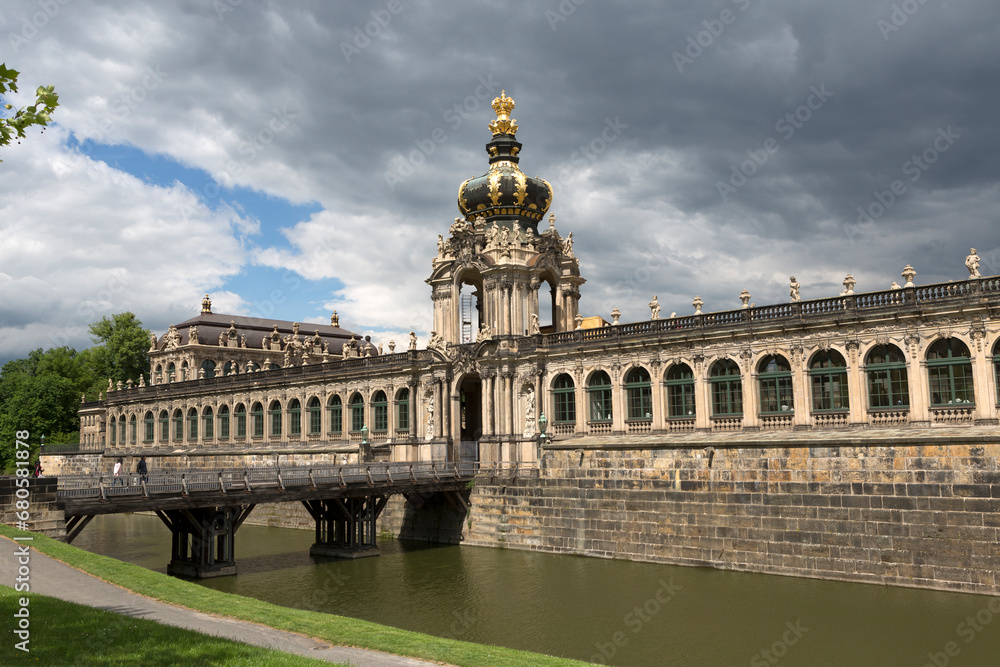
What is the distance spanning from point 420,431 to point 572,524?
14.1m

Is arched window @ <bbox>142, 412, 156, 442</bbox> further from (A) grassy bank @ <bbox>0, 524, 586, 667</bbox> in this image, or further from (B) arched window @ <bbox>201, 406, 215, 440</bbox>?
(A) grassy bank @ <bbox>0, 524, 586, 667</bbox>

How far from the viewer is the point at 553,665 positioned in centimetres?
1500

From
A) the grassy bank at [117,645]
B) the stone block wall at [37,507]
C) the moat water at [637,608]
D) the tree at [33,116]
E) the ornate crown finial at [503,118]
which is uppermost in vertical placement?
the ornate crown finial at [503,118]

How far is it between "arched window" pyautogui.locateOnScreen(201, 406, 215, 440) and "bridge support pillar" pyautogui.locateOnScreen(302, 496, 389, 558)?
29902 millimetres

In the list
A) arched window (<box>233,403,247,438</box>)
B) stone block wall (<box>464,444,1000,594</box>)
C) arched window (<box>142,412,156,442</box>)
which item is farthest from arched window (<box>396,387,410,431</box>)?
arched window (<box>142,412,156,442</box>)

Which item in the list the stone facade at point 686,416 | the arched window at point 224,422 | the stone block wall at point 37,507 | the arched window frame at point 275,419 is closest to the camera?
the stone block wall at point 37,507

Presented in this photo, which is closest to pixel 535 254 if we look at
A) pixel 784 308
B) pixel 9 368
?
pixel 784 308

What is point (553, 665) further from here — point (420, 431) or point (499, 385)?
point (420, 431)

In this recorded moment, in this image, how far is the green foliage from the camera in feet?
274

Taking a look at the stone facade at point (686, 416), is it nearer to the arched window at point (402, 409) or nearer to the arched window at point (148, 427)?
the arched window at point (402, 409)

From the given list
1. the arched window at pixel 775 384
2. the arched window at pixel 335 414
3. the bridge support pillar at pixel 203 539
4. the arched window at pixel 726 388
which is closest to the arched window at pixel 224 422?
the arched window at pixel 335 414

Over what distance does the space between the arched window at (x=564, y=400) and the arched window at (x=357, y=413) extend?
51.9ft

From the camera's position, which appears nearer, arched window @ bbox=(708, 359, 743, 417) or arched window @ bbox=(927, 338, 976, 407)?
arched window @ bbox=(927, 338, 976, 407)

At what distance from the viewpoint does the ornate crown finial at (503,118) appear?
48719mm
